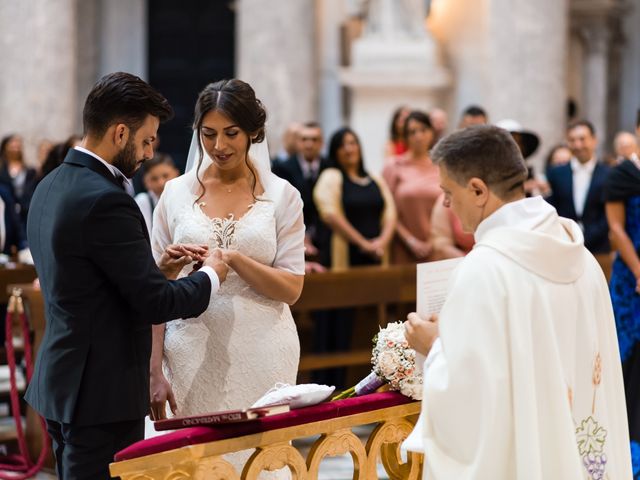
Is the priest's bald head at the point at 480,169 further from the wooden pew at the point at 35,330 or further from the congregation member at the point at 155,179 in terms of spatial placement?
the congregation member at the point at 155,179

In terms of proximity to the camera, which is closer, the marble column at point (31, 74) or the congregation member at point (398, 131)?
the congregation member at point (398, 131)

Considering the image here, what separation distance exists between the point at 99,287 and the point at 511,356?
1.18m

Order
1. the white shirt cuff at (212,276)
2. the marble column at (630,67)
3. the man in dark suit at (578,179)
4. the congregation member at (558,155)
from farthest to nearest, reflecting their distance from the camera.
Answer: the marble column at (630,67) → the congregation member at (558,155) → the man in dark suit at (578,179) → the white shirt cuff at (212,276)

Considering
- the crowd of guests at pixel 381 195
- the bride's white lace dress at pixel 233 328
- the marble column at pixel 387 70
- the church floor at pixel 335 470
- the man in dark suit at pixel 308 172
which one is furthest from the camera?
the marble column at pixel 387 70

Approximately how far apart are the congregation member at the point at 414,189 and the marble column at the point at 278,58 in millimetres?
2970

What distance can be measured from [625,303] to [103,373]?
324 cm

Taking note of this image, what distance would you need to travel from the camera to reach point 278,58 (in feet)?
37.4

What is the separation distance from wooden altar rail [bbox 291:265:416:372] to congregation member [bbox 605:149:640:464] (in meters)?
1.82

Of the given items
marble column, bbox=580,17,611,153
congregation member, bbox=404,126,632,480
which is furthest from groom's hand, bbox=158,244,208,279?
marble column, bbox=580,17,611,153

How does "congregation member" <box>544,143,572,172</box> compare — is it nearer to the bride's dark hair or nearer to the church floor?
the church floor

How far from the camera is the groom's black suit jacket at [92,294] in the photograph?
3.26 meters

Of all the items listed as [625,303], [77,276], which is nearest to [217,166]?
[77,276]

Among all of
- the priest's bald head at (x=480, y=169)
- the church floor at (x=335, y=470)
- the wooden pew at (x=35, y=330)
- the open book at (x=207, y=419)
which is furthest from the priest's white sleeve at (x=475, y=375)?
the wooden pew at (x=35, y=330)

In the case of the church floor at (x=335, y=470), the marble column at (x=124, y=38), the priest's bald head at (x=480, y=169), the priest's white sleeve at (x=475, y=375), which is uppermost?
the marble column at (x=124, y=38)
